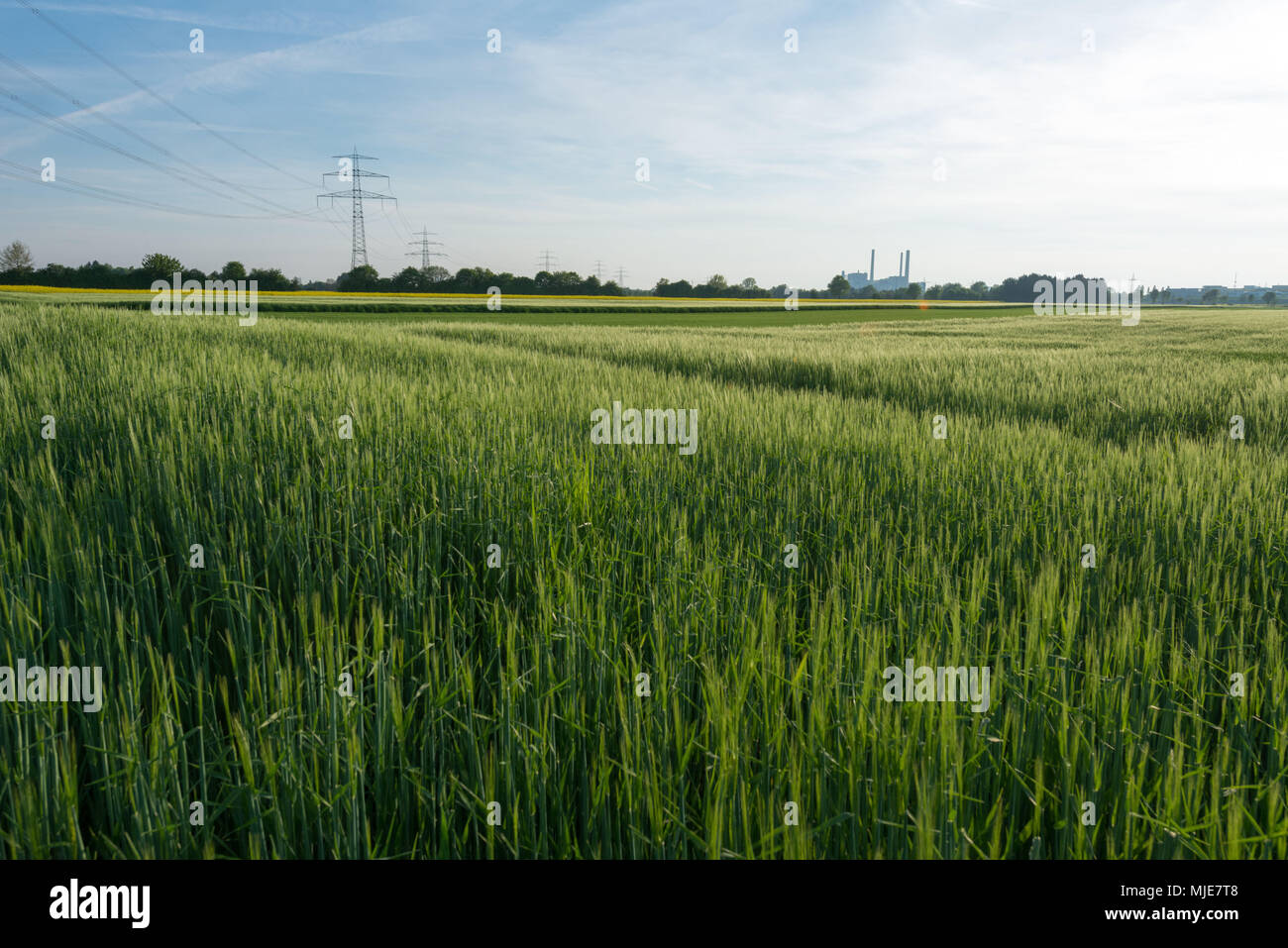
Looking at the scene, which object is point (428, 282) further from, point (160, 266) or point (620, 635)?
point (620, 635)

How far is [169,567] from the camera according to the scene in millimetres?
2566

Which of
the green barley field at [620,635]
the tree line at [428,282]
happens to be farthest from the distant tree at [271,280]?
the green barley field at [620,635]

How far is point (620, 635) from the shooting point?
1.90 meters

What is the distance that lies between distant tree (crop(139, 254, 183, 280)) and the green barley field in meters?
61.1

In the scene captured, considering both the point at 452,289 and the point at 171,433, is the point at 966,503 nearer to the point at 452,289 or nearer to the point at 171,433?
the point at 171,433

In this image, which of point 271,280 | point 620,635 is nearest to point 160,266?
point 271,280

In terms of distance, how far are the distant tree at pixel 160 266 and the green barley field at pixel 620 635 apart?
61067mm

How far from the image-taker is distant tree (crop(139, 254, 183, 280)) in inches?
2108

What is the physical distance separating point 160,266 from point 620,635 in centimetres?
6791

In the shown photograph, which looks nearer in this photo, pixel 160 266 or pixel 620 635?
pixel 620 635
